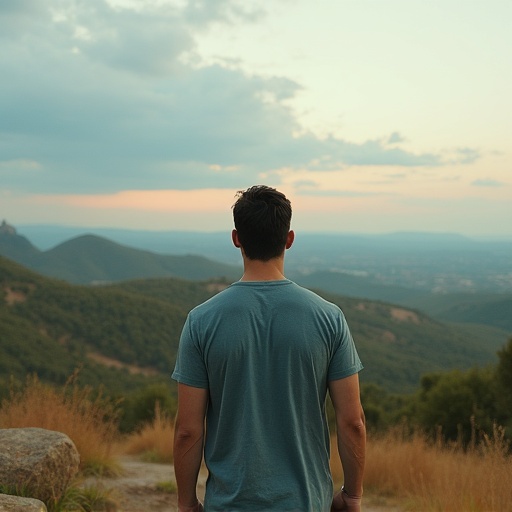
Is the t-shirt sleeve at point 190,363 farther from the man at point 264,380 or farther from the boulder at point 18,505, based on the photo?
the boulder at point 18,505

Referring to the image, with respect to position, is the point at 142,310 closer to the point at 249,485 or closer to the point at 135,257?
the point at 249,485

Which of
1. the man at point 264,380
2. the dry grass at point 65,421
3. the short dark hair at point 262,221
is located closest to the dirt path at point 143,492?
the dry grass at point 65,421

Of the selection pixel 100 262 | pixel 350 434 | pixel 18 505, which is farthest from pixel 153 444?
pixel 100 262

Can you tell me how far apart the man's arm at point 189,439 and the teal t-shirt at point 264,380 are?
6cm

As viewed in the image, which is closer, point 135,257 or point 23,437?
point 23,437

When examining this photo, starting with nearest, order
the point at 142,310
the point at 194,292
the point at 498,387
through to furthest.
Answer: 1. the point at 498,387
2. the point at 142,310
3. the point at 194,292

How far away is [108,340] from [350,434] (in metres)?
44.8

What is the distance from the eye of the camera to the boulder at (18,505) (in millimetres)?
3541

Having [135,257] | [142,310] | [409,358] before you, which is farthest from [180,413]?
[135,257]

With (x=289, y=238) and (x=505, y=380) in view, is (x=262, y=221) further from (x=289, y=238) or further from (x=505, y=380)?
(x=505, y=380)

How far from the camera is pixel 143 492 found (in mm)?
6258

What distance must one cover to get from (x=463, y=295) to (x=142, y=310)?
9176 cm

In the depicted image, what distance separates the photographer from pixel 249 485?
6.93ft

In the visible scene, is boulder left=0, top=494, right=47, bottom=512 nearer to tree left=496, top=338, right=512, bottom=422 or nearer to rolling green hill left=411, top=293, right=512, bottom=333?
tree left=496, top=338, right=512, bottom=422
